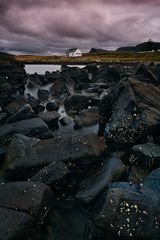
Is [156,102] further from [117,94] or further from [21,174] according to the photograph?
[21,174]

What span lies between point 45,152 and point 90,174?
6.31ft

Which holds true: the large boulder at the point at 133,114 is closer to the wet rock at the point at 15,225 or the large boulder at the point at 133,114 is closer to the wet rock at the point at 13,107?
the wet rock at the point at 15,225

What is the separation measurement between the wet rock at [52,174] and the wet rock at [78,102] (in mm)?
14107

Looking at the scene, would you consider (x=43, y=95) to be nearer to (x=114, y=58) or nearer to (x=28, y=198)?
(x=28, y=198)

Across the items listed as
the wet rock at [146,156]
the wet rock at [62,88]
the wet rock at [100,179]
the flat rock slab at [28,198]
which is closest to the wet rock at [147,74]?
the wet rock at [62,88]

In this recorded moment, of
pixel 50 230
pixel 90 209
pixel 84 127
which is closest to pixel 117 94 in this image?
pixel 84 127

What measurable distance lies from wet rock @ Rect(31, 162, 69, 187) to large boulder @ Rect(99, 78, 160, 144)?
4.04 m

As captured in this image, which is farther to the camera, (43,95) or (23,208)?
(43,95)

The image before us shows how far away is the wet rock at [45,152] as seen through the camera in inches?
473

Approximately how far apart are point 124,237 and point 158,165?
14.7 feet

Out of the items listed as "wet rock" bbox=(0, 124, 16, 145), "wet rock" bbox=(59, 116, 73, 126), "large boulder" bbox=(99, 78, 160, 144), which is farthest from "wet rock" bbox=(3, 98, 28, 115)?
"large boulder" bbox=(99, 78, 160, 144)

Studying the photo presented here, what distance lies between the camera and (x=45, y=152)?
41.6 feet

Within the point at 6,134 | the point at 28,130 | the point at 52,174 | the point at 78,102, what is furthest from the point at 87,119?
the point at 52,174

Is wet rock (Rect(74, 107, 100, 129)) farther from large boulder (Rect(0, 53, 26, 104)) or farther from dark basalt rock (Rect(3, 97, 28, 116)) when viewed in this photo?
large boulder (Rect(0, 53, 26, 104))
